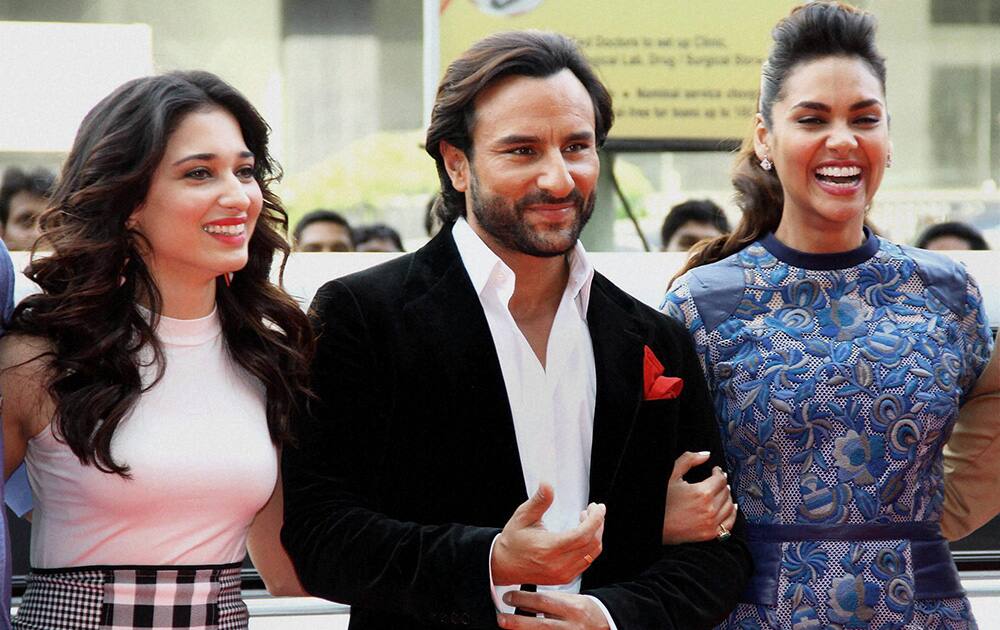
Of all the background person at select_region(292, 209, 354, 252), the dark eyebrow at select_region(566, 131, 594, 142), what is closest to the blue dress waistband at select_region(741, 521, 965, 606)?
the dark eyebrow at select_region(566, 131, 594, 142)

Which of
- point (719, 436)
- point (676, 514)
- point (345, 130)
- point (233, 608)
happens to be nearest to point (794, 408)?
point (719, 436)

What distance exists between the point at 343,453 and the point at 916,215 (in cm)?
376

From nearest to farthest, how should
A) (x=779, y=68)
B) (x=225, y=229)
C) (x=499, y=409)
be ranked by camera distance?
1. (x=499, y=409)
2. (x=225, y=229)
3. (x=779, y=68)

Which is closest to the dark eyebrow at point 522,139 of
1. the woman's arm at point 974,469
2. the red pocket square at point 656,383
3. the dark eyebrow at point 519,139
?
the dark eyebrow at point 519,139

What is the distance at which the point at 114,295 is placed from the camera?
2.45 metres

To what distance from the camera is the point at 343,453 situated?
2342mm

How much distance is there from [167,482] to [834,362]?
3.97ft

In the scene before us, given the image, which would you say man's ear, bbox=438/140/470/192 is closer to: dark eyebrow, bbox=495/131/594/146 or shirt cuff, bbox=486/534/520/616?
dark eyebrow, bbox=495/131/594/146

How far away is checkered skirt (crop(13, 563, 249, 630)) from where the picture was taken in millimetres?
2307

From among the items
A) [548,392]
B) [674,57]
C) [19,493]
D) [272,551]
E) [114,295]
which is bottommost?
[272,551]

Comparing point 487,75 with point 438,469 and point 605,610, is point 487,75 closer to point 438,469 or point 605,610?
point 438,469

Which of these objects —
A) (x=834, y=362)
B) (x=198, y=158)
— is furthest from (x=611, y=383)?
(x=198, y=158)

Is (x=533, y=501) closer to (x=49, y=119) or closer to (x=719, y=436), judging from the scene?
(x=719, y=436)

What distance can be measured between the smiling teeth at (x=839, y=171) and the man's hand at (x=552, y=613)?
99cm
